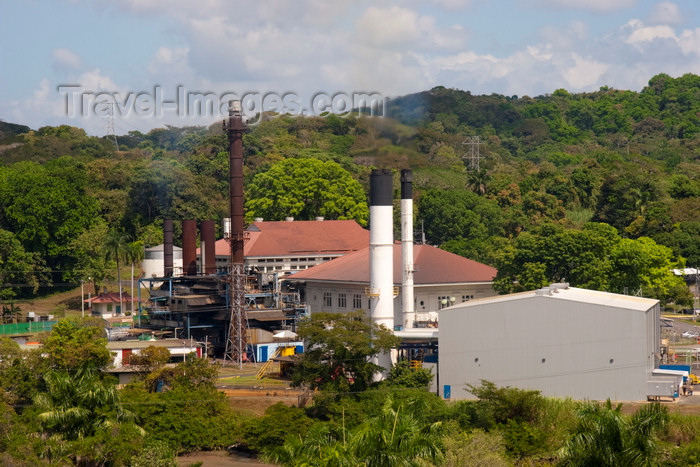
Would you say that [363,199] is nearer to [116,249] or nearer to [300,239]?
[300,239]

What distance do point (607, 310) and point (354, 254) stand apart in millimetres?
30916

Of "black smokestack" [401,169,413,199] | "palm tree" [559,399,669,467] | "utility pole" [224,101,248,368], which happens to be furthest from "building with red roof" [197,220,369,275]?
"palm tree" [559,399,669,467]

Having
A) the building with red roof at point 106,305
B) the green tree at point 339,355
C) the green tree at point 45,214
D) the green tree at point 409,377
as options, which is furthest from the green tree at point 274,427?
the green tree at point 45,214

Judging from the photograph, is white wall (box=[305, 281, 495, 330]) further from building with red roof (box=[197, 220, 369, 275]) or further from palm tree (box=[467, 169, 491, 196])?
palm tree (box=[467, 169, 491, 196])

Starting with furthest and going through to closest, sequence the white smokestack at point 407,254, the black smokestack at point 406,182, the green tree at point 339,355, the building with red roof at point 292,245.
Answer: the building with red roof at point 292,245 → the white smokestack at point 407,254 → the black smokestack at point 406,182 → the green tree at point 339,355

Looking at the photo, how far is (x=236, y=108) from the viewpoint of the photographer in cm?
7150

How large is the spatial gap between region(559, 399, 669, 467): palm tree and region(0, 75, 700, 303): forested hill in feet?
92.5

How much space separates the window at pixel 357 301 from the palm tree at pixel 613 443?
3966 centimetres

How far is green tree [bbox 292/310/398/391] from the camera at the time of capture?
52.7m

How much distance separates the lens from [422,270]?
242 feet

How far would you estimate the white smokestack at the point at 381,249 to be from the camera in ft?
194

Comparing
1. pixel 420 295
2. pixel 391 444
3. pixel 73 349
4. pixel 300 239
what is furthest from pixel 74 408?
pixel 300 239

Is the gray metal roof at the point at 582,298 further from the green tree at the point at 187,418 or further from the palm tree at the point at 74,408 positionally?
the palm tree at the point at 74,408

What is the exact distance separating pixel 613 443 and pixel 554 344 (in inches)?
738
